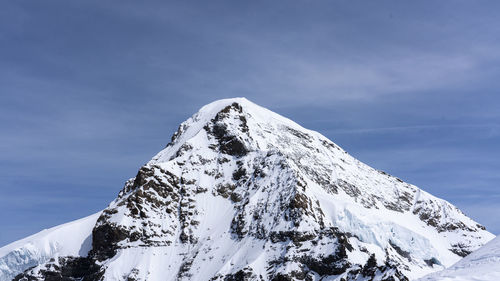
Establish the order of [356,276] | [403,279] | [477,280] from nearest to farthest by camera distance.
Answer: [477,280] < [403,279] < [356,276]

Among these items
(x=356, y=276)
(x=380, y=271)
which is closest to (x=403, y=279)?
(x=380, y=271)

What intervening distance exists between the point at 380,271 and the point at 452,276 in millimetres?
145975

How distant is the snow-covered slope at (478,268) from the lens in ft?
106

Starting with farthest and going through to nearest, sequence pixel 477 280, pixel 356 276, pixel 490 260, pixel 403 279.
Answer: pixel 356 276 → pixel 403 279 → pixel 490 260 → pixel 477 280

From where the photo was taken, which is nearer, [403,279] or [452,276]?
[452,276]

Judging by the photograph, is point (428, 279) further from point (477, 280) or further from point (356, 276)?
point (356, 276)

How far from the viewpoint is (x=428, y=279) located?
34.0m

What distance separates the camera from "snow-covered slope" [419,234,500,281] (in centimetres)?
3241

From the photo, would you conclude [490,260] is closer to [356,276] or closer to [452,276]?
[452,276]

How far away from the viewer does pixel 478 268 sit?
113 ft

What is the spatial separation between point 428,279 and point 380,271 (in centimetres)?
14536

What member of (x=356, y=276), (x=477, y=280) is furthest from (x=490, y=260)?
(x=356, y=276)

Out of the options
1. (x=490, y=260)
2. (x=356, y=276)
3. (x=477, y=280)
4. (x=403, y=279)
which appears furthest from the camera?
(x=356, y=276)

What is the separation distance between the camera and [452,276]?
3316cm
